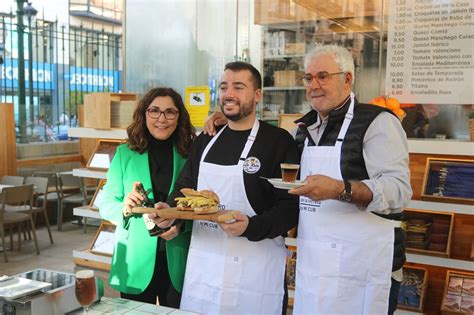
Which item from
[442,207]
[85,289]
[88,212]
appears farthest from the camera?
[88,212]

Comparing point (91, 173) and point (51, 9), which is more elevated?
point (51, 9)

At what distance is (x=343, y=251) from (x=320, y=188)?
494mm

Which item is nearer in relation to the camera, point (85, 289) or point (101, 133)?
point (85, 289)

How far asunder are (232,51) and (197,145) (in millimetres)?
4071

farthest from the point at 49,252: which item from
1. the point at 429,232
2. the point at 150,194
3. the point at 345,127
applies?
the point at 345,127

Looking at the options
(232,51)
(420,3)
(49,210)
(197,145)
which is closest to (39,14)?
(49,210)

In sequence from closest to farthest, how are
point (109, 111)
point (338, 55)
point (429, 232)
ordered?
point (338, 55)
point (429, 232)
point (109, 111)

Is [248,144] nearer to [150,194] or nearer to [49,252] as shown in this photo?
[150,194]

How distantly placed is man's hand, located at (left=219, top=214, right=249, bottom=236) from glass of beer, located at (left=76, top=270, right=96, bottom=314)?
649 mm

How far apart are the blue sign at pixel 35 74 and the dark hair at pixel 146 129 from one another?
8253mm

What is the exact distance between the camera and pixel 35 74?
11.2 m

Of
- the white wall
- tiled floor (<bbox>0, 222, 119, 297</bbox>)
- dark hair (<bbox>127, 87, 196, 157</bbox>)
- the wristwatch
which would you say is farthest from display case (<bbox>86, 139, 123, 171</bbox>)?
the white wall

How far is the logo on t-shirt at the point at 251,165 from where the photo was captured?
2.46m

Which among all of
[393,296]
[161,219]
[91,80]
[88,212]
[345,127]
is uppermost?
[91,80]
